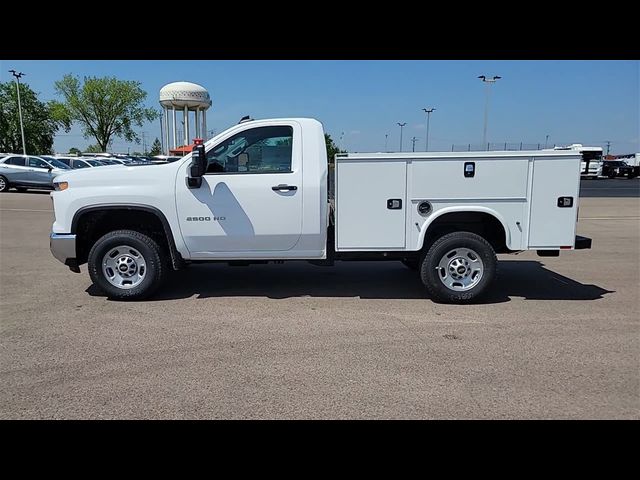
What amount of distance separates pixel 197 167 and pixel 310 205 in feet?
4.59

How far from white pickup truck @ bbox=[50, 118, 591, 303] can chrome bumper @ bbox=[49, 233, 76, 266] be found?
13 mm

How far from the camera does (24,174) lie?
21734 millimetres

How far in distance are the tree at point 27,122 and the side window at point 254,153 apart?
6863 centimetres

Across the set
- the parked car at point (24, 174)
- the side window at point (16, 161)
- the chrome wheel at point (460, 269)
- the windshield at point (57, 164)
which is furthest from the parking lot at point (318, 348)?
the side window at point (16, 161)

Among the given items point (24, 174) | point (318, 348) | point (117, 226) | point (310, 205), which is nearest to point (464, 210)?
point (310, 205)

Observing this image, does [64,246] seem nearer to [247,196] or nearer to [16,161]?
[247,196]

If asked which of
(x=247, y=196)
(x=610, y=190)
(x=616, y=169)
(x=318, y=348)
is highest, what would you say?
(x=616, y=169)

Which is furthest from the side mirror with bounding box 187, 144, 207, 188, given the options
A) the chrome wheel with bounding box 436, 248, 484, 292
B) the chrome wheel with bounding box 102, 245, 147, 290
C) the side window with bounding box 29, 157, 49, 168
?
the side window with bounding box 29, 157, 49, 168
